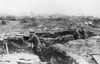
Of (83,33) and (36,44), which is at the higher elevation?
(83,33)

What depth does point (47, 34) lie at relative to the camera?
20.6ft

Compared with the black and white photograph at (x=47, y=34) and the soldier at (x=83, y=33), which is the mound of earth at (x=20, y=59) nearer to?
the black and white photograph at (x=47, y=34)

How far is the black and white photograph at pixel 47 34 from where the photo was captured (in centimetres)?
511

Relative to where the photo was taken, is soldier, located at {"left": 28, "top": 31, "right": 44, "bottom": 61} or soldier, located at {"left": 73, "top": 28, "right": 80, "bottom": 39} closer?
soldier, located at {"left": 28, "top": 31, "right": 44, "bottom": 61}

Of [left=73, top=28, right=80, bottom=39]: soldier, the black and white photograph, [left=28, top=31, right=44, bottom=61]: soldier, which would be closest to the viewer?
the black and white photograph

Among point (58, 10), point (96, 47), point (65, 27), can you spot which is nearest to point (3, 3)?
point (58, 10)

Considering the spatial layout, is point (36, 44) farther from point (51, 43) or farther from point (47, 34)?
point (47, 34)

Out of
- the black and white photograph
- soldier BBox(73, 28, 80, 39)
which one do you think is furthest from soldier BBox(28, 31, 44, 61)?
soldier BBox(73, 28, 80, 39)

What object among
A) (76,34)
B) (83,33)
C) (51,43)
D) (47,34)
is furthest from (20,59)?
(83,33)

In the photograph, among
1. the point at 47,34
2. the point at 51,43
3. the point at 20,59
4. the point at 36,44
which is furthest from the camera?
the point at 47,34

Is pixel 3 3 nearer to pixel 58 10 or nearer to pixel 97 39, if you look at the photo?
pixel 58 10

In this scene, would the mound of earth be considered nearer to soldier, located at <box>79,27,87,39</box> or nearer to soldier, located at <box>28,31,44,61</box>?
soldier, located at <box>28,31,44,61</box>

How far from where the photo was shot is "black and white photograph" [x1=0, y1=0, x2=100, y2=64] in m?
5.11

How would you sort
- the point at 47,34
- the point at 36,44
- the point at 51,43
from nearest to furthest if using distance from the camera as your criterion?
the point at 36,44 → the point at 51,43 → the point at 47,34
